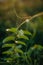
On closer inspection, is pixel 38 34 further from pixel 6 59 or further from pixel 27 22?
pixel 6 59

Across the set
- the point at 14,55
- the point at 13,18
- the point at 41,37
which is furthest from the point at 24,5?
the point at 14,55

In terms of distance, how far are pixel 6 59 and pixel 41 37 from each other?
228mm

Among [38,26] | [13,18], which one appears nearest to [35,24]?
[38,26]

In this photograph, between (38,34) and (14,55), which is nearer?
(14,55)

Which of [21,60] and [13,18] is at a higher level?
[13,18]

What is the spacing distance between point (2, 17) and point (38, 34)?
0.23 m

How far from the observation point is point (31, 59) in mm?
1143

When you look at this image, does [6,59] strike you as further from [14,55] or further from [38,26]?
[38,26]

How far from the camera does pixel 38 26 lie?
1221mm

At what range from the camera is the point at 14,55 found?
1.10 meters

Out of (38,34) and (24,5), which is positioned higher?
(24,5)

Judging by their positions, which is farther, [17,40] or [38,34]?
[38,34]

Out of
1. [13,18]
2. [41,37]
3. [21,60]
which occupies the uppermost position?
[13,18]

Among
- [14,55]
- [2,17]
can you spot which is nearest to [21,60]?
→ [14,55]
